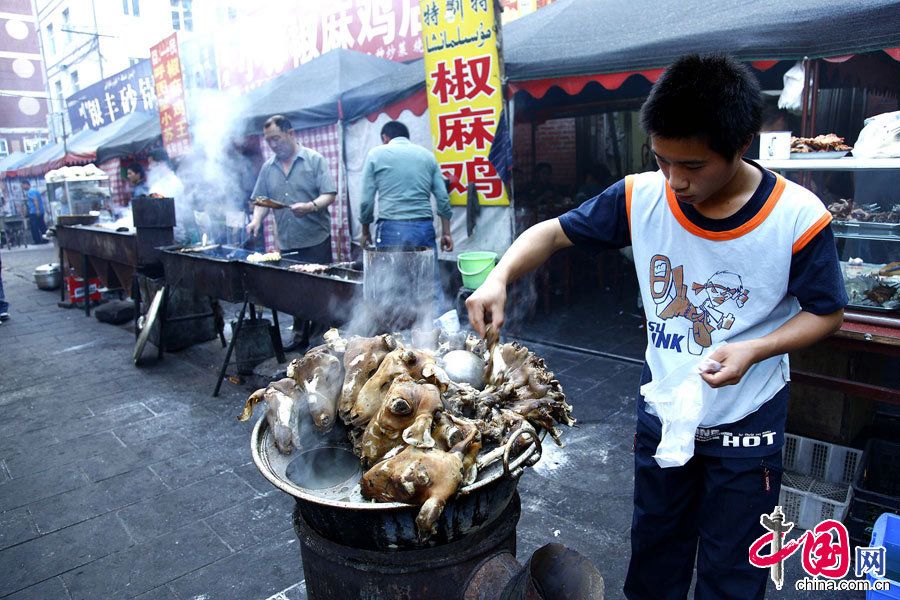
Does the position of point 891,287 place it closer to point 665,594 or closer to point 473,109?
point 665,594

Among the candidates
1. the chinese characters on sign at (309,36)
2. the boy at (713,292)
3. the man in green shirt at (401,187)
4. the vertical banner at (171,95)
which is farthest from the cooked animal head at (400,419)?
the vertical banner at (171,95)

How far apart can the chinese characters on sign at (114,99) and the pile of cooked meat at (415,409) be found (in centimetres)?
2155

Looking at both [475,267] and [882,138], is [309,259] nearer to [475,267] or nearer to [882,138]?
[475,267]

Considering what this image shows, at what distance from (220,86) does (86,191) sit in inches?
198

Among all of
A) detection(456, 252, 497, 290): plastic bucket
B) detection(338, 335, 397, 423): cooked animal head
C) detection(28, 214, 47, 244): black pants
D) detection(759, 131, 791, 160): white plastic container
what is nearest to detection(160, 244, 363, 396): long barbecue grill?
detection(456, 252, 497, 290): plastic bucket

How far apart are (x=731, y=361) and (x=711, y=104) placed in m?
0.74

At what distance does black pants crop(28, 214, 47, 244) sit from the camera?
25203 millimetres

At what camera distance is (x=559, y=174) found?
12445 mm

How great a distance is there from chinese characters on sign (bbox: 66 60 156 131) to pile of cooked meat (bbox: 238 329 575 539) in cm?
2155

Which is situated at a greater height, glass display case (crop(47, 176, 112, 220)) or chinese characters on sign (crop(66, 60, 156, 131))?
chinese characters on sign (crop(66, 60, 156, 131))

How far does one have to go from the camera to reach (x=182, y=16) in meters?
21.5

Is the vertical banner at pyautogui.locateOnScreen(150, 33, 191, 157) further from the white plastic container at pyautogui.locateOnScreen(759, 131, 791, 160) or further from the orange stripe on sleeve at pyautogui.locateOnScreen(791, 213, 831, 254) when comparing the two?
the orange stripe on sleeve at pyautogui.locateOnScreen(791, 213, 831, 254)
